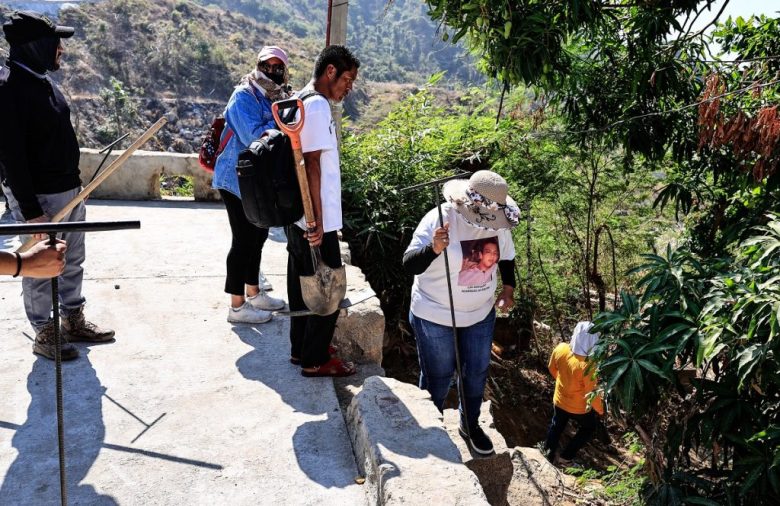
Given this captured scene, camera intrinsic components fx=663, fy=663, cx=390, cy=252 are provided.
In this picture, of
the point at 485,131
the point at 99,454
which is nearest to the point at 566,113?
the point at 485,131

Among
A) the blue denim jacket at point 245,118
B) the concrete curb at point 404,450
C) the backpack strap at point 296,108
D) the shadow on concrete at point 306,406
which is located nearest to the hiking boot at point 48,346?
the shadow on concrete at point 306,406

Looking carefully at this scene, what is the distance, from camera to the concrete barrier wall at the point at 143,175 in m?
7.35

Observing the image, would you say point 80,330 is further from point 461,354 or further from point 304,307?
point 461,354

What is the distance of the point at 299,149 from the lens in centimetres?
320

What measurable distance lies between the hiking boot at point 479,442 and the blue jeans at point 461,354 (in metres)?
0.04

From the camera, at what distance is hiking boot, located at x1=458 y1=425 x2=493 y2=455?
3.78 meters

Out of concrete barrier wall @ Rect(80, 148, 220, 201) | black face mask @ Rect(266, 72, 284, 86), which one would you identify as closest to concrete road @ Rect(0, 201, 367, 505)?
black face mask @ Rect(266, 72, 284, 86)

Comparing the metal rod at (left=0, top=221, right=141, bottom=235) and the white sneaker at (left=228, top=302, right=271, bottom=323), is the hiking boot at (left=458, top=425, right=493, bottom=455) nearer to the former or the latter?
the white sneaker at (left=228, top=302, right=271, bottom=323)

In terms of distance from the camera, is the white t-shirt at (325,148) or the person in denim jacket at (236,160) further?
the person in denim jacket at (236,160)

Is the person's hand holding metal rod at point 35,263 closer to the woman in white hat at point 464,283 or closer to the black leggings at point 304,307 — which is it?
the black leggings at point 304,307

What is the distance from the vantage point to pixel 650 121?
4785 millimetres

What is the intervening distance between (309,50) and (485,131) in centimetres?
7378

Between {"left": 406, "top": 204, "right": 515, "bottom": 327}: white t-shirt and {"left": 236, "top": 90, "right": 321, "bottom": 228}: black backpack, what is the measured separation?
2.39 feet

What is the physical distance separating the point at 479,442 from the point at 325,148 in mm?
1881
